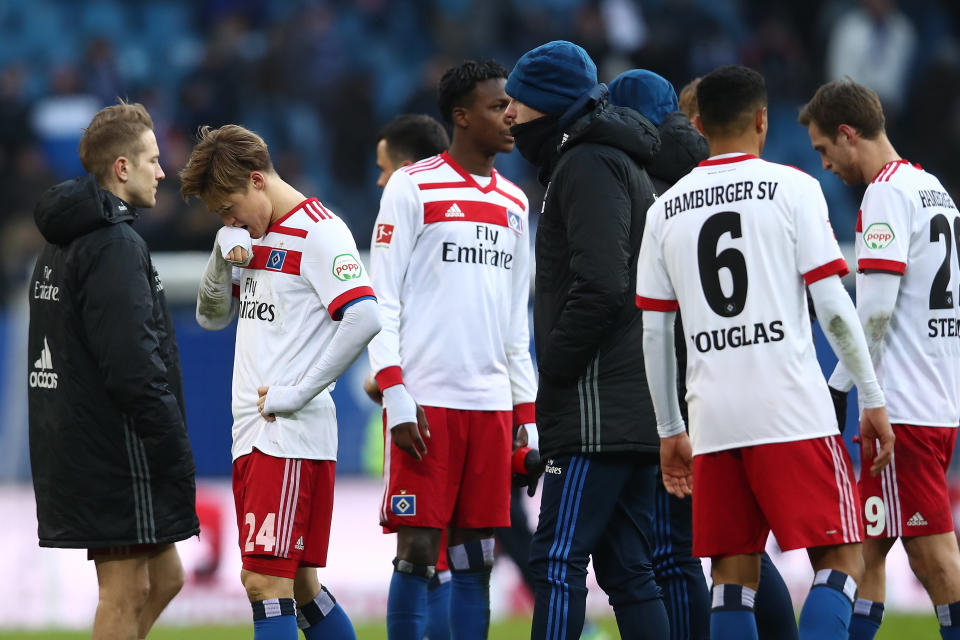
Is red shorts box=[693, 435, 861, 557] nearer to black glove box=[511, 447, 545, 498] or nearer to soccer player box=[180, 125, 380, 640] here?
black glove box=[511, 447, 545, 498]

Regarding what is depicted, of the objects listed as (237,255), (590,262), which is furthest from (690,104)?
(237,255)

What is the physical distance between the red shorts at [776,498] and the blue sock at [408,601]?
140 cm

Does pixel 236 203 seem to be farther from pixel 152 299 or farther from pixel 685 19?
pixel 685 19

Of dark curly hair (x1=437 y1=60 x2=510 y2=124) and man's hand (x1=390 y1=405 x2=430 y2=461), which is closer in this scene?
man's hand (x1=390 y1=405 x2=430 y2=461)

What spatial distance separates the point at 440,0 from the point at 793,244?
1245 centimetres

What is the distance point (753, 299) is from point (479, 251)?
1612 millimetres

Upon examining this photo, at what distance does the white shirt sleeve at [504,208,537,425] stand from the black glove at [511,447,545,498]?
209 millimetres

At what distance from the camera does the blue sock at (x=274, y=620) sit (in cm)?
463

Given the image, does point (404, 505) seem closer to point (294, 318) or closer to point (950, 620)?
point (294, 318)

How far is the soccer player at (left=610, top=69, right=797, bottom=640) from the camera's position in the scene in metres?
5.28

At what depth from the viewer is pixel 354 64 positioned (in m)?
15.2

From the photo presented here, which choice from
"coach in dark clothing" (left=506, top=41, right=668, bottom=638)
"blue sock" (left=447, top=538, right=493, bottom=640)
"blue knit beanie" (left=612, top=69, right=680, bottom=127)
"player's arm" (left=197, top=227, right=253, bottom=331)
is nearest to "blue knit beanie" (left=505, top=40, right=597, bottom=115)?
"coach in dark clothing" (left=506, top=41, right=668, bottom=638)

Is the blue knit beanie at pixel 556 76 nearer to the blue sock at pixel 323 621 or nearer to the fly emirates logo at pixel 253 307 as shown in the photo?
the fly emirates logo at pixel 253 307

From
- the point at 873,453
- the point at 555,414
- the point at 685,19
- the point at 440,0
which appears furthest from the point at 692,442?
the point at 440,0
